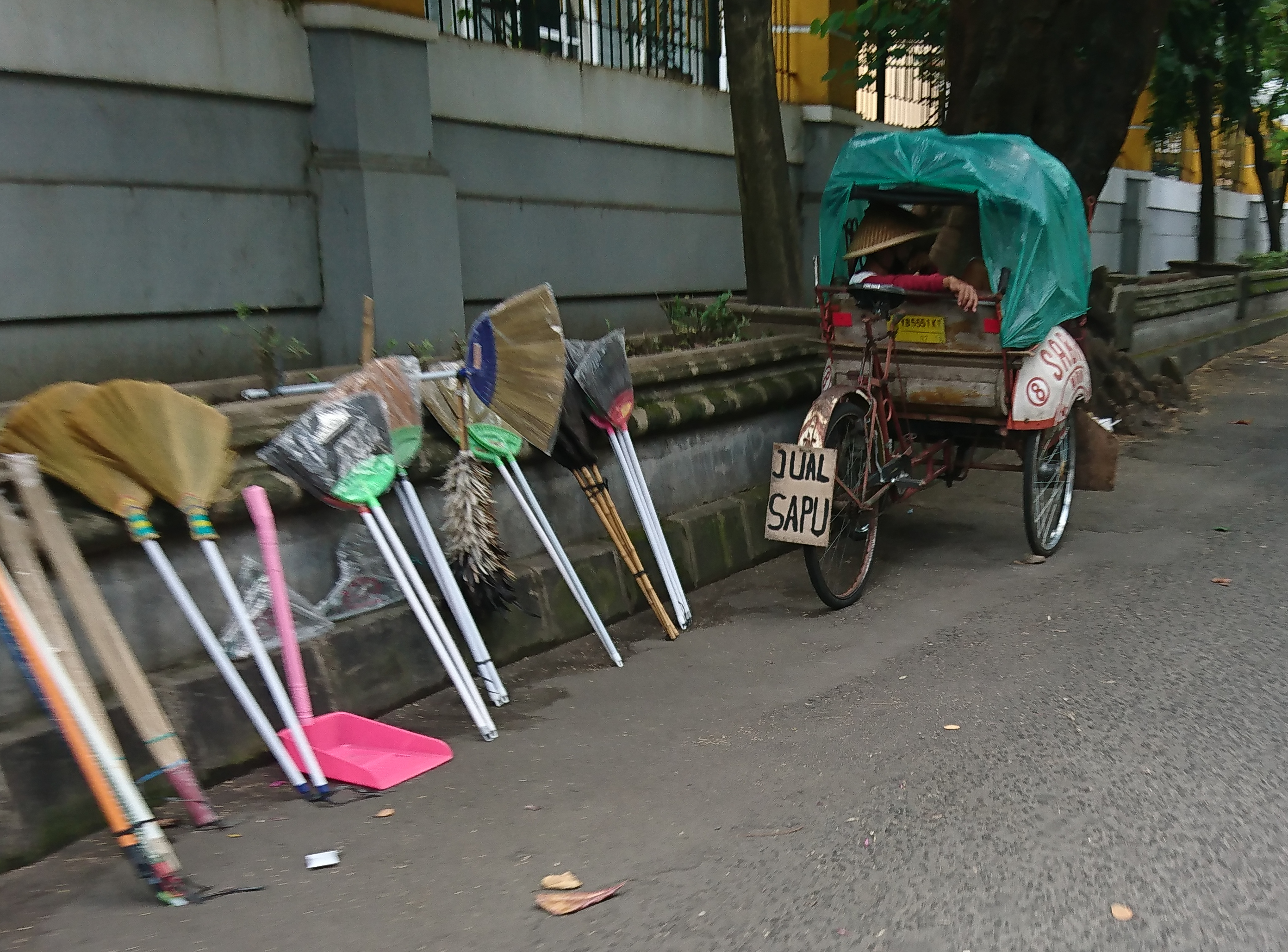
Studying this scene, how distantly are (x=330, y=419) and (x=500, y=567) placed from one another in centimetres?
84

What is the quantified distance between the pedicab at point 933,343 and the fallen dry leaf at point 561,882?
237 centimetres

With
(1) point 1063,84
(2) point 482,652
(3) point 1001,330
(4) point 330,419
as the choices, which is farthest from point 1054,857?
(1) point 1063,84

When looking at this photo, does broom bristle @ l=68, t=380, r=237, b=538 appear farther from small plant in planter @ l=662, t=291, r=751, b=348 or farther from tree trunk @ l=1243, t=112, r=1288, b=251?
tree trunk @ l=1243, t=112, r=1288, b=251

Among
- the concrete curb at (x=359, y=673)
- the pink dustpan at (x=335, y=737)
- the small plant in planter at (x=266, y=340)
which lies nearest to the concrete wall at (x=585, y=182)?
the small plant in planter at (x=266, y=340)

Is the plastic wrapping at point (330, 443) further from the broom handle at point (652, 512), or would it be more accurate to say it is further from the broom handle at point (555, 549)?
the broom handle at point (652, 512)

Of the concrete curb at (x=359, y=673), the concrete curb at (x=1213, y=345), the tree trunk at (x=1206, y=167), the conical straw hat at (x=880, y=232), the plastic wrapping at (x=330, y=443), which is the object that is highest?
the tree trunk at (x=1206, y=167)

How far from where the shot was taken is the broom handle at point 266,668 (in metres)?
3.33

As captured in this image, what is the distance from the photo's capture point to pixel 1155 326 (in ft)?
39.3

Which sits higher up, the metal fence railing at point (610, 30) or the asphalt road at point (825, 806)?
the metal fence railing at point (610, 30)

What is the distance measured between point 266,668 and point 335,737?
0.42 metres

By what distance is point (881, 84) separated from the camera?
39.5 ft

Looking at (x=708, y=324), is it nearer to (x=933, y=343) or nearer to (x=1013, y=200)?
(x=933, y=343)

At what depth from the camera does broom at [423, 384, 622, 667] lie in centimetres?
425

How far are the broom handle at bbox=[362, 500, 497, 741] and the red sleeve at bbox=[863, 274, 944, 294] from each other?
278 cm
